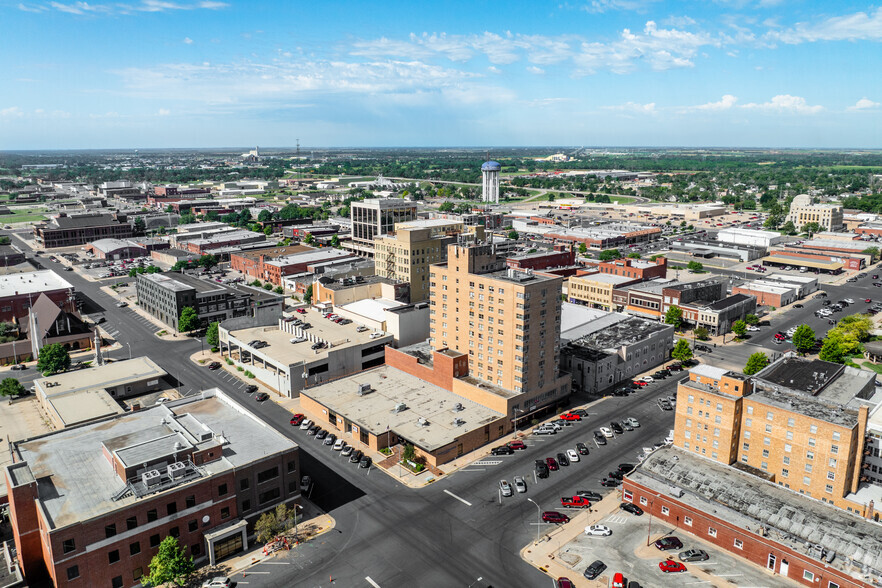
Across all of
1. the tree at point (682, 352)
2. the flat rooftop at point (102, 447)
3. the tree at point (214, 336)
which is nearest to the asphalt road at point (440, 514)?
the flat rooftop at point (102, 447)

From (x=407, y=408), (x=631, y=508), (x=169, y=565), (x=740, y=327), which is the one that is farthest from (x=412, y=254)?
(x=169, y=565)

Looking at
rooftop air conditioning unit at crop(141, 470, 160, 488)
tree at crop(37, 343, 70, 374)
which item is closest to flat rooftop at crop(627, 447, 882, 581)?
rooftop air conditioning unit at crop(141, 470, 160, 488)

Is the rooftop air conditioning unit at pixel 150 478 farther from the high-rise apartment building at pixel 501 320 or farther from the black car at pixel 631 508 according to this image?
the black car at pixel 631 508

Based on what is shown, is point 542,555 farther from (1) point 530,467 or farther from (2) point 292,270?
(2) point 292,270

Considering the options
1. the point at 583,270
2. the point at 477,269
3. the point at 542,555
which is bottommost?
the point at 542,555

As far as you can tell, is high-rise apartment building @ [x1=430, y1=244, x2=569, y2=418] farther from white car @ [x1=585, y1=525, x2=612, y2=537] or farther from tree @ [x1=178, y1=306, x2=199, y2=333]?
tree @ [x1=178, y1=306, x2=199, y2=333]

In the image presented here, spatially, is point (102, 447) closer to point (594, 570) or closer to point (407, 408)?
point (407, 408)

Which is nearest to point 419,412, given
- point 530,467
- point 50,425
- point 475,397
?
point 475,397
